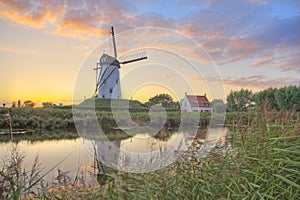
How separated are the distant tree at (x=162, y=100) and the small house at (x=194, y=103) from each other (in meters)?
0.30

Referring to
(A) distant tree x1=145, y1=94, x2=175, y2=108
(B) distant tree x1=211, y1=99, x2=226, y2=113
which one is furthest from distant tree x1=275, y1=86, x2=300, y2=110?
(A) distant tree x1=145, y1=94, x2=175, y2=108

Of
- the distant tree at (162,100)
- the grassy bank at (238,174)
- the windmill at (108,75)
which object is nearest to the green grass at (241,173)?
the grassy bank at (238,174)

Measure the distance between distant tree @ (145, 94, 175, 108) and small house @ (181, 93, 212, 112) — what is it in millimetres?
298

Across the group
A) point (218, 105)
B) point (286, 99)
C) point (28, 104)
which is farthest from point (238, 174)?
point (28, 104)

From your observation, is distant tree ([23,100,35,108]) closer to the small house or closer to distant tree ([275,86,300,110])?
distant tree ([275,86,300,110])

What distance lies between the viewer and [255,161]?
6.21ft

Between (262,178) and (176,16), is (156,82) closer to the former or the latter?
(262,178)

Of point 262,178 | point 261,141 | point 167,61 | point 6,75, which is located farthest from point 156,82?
point 6,75

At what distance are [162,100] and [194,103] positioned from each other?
614 mm

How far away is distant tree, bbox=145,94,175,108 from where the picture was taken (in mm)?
4505

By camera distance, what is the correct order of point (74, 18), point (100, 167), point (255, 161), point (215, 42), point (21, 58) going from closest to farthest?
point (255, 161), point (100, 167), point (215, 42), point (74, 18), point (21, 58)

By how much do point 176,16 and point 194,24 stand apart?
0.82 metres

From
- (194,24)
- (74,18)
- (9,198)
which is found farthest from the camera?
(74,18)

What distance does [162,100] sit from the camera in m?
4.60
